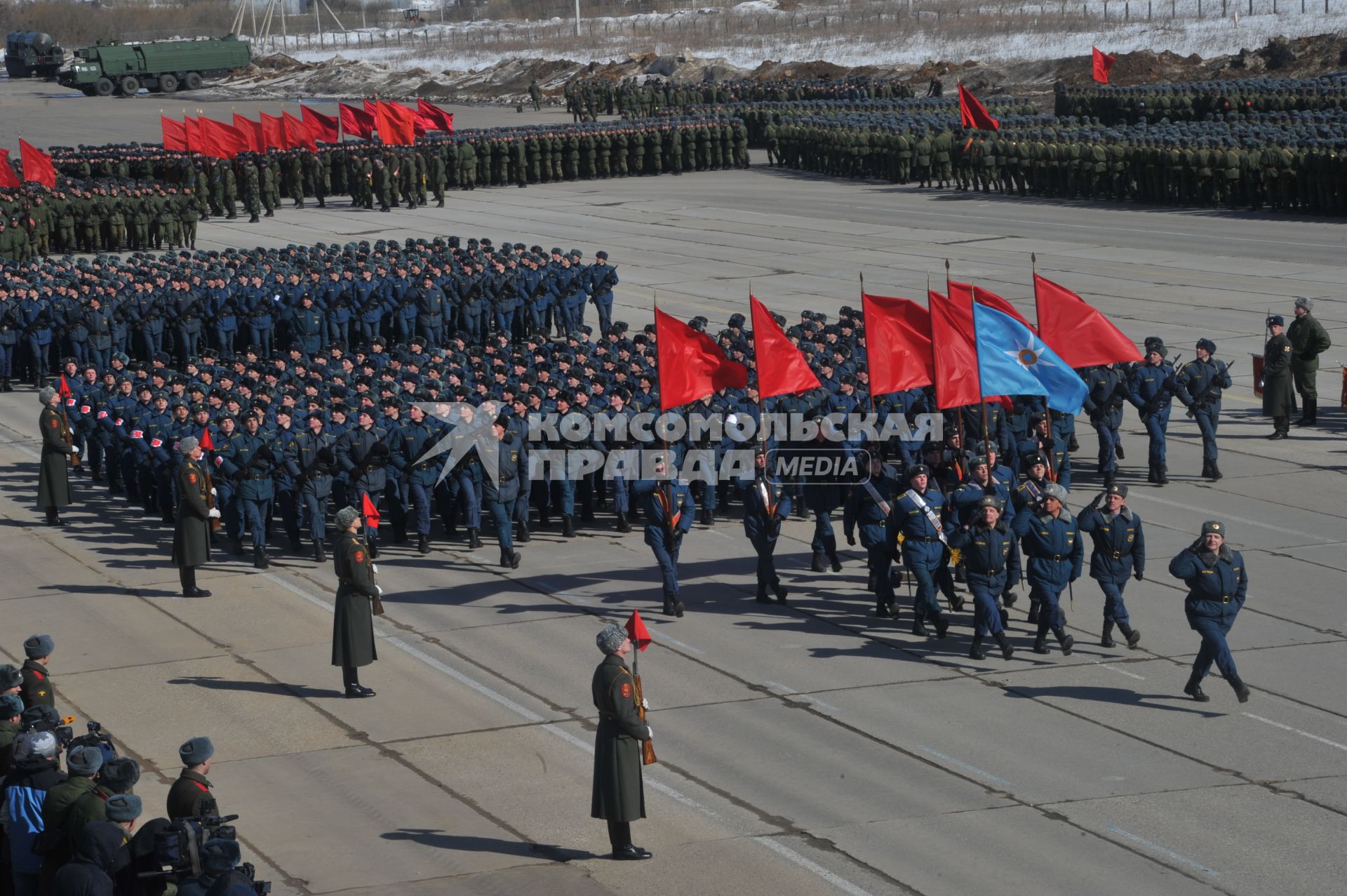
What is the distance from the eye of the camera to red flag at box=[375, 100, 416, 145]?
4025 cm

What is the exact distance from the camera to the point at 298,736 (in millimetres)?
11953

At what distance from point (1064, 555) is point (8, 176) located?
3065 centimetres

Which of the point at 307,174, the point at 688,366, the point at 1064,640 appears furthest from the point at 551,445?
the point at 307,174

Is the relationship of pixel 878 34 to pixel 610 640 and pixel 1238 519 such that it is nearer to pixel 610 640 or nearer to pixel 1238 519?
pixel 1238 519

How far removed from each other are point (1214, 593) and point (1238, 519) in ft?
17.4

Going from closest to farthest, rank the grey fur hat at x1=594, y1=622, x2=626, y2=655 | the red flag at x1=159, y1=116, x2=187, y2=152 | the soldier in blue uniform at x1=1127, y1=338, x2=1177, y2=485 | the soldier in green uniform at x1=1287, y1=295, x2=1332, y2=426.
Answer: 1. the grey fur hat at x1=594, y1=622, x2=626, y2=655
2. the soldier in blue uniform at x1=1127, y1=338, x2=1177, y2=485
3. the soldier in green uniform at x1=1287, y1=295, x2=1332, y2=426
4. the red flag at x1=159, y1=116, x2=187, y2=152

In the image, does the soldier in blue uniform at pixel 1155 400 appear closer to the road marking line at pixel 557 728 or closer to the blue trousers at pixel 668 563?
the blue trousers at pixel 668 563

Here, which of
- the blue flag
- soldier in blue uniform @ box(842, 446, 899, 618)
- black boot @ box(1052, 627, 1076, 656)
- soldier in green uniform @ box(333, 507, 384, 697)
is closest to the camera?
soldier in green uniform @ box(333, 507, 384, 697)

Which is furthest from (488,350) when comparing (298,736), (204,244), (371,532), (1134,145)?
(1134,145)

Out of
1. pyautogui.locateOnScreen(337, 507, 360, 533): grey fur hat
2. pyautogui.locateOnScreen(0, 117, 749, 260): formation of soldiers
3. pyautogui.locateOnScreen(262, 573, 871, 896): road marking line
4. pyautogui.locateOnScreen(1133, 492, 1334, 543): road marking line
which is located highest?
pyautogui.locateOnScreen(0, 117, 749, 260): formation of soldiers

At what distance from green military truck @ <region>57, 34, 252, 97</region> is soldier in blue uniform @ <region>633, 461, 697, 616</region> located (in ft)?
254

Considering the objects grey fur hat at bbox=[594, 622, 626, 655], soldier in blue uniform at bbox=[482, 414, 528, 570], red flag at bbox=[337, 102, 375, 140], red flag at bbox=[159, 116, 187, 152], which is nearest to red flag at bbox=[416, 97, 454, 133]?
red flag at bbox=[337, 102, 375, 140]

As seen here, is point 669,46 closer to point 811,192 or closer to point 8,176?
point 811,192

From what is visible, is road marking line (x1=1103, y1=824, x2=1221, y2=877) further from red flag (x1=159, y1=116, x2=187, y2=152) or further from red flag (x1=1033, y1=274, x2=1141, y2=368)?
red flag (x1=159, y1=116, x2=187, y2=152)
